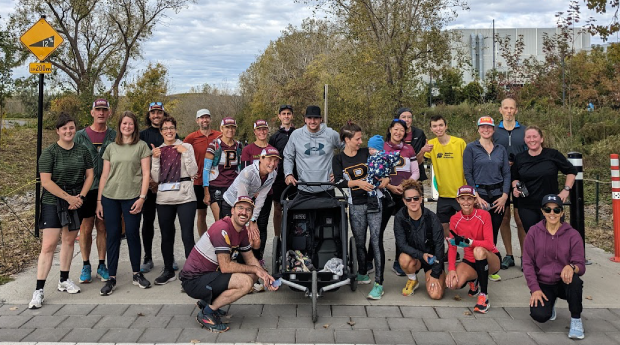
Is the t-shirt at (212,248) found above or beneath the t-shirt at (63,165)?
beneath

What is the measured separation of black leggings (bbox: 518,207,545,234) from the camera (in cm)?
570

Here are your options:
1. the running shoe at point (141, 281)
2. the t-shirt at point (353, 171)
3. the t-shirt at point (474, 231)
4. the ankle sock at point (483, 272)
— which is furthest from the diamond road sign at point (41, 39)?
the ankle sock at point (483, 272)

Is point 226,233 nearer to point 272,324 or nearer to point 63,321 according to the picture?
point 272,324

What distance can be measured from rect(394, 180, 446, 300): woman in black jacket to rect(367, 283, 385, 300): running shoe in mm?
265

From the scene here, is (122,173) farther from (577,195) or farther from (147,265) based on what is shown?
(577,195)

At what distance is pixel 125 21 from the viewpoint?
28.7 metres

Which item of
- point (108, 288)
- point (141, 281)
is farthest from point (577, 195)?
point (108, 288)

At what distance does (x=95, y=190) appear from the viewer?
18.8 ft

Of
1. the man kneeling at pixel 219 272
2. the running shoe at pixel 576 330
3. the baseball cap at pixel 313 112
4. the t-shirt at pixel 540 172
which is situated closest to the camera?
the running shoe at pixel 576 330

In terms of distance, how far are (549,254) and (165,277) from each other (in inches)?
158

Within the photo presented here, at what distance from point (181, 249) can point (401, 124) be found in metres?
3.62

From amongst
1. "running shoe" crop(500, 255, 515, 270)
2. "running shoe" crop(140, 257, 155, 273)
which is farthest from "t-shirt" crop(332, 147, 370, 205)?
"running shoe" crop(140, 257, 155, 273)

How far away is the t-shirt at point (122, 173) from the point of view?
17.9 ft

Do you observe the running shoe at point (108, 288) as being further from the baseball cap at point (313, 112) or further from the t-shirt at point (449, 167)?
the t-shirt at point (449, 167)
